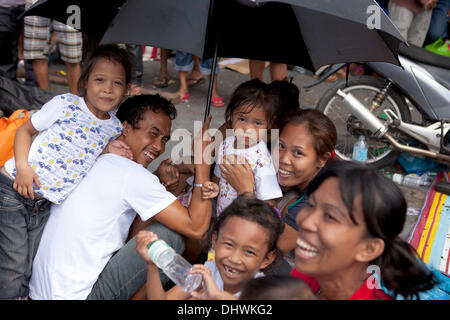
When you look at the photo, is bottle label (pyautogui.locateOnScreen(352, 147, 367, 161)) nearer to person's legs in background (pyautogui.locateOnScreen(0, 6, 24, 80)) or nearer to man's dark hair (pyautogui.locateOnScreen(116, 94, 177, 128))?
man's dark hair (pyautogui.locateOnScreen(116, 94, 177, 128))

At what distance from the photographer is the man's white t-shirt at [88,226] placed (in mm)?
1981

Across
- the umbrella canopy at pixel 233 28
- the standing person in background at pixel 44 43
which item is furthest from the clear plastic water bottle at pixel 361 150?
the standing person in background at pixel 44 43

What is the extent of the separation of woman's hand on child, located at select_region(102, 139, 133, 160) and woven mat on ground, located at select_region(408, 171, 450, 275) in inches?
81.2

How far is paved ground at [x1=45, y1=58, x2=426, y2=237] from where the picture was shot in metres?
4.02

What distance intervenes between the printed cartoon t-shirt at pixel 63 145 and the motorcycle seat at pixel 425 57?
2862 millimetres

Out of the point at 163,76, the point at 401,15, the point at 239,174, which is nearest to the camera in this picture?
the point at 239,174

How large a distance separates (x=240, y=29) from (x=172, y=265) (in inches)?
59.4

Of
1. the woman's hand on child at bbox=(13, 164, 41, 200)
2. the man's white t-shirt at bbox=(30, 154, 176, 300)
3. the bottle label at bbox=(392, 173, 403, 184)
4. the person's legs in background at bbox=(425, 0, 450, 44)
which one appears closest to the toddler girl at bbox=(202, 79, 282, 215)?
the man's white t-shirt at bbox=(30, 154, 176, 300)

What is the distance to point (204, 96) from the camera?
18.5 feet

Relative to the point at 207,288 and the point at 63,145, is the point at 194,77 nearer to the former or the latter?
the point at 63,145

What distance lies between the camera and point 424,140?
396cm

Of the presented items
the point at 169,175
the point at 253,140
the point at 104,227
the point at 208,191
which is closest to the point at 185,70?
the point at 169,175

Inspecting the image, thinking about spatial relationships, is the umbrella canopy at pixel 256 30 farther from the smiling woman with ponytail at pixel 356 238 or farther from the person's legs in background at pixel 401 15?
the person's legs in background at pixel 401 15
